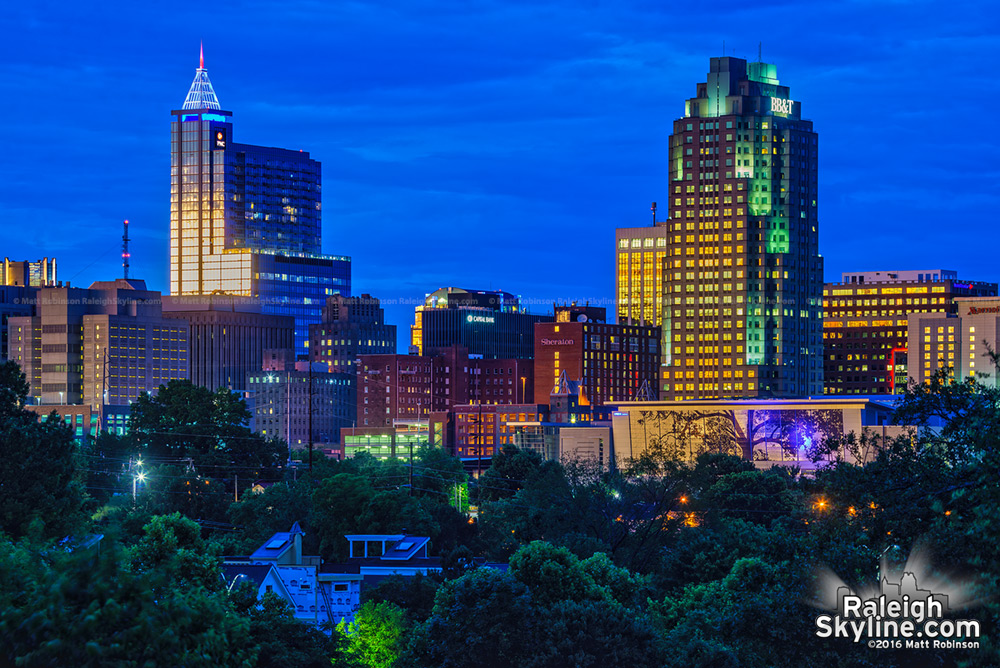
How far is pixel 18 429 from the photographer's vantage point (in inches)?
3558

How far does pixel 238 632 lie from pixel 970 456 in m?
19.0

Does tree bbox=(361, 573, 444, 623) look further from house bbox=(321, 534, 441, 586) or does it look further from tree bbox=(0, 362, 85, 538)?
tree bbox=(0, 362, 85, 538)

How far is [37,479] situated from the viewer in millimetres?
89375

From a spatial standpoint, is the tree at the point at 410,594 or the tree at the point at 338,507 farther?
the tree at the point at 338,507

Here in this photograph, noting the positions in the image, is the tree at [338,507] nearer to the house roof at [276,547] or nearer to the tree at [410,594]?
the house roof at [276,547]

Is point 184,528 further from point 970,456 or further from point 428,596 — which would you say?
point 970,456

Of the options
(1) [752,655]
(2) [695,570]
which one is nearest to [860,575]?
(1) [752,655]

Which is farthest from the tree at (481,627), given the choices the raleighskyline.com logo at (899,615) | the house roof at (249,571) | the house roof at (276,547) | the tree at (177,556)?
the house roof at (276,547)

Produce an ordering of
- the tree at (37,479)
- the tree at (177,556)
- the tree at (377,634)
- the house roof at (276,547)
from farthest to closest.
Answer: the house roof at (276,547) → the tree at (37,479) → the tree at (377,634) → the tree at (177,556)

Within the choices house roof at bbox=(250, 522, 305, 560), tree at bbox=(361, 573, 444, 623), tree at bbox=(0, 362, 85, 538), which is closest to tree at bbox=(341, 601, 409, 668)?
tree at bbox=(361, 573, 444, 623)

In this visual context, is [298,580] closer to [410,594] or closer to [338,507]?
[410,594]

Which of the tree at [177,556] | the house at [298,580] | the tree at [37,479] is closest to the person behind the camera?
the tree at [177,556]

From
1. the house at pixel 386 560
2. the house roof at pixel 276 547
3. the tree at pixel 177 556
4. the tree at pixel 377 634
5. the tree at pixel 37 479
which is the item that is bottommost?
the tree at pixel 377 634

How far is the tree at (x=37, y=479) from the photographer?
87.8 metres
